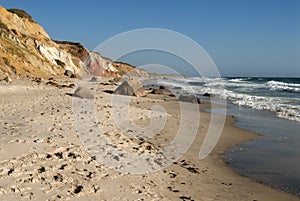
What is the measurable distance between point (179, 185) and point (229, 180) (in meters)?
1.27

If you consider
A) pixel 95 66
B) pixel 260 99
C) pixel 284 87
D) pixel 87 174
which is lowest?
pixel 87 174

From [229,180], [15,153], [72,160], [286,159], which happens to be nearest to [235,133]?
[286,159]

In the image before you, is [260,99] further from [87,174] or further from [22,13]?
[22,13]

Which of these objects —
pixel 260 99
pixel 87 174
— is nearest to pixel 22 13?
pixel 260 99

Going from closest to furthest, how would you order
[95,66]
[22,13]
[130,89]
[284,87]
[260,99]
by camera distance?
[130,89]
[260,99]
[284,87]
[22,13]
[95,66]

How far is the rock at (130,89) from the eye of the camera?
71.6 ft

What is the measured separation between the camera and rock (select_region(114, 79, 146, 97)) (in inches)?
859

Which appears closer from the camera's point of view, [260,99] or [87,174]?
[87,174]

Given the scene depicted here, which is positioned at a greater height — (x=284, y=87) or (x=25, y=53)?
(x=25, y=53)

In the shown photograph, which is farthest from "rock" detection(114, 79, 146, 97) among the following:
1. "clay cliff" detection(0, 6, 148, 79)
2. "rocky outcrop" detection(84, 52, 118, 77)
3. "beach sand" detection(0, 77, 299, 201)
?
"rocky outcrop" detection(84, 52, 118, 77)

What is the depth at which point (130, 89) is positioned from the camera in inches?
867

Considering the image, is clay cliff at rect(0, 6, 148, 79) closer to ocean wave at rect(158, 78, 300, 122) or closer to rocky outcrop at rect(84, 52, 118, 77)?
rocky outcrop at rect(84, 52, 118, 77)

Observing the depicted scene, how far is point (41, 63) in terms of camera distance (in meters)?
38.6

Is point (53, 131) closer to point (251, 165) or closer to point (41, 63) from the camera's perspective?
point (251, 165)
